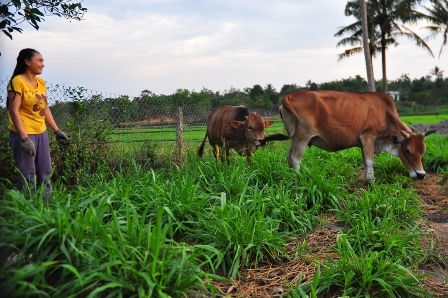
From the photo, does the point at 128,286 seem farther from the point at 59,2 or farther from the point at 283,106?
the point at 283,106

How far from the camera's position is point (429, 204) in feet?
20.7

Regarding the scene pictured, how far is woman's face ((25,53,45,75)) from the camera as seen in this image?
14.5ft

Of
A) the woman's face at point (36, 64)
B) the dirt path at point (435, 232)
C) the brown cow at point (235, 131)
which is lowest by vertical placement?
the dirt path at point (435, 232)

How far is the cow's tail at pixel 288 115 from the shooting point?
7043mm

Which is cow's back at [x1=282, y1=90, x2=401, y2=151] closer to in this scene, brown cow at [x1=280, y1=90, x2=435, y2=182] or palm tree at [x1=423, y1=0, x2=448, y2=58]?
brown cow at [x1=280, y1=90, x2=435, y2=182]

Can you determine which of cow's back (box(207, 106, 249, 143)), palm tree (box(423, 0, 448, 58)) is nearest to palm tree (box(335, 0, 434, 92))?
palm tree (box(423, 0, 448, 58))

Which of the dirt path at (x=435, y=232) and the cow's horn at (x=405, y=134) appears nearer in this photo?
the dirt path at (x=435, y=232)

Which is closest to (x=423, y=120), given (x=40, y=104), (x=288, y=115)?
(x=288, y=115)

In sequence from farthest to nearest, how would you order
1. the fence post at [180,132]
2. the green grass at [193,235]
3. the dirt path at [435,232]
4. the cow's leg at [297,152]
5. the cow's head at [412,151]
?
the fence post at [180,132], the cow's head at [412,151], the cow's leg at [297,152], the dirt path at [435,232], the green grass at [193,235]

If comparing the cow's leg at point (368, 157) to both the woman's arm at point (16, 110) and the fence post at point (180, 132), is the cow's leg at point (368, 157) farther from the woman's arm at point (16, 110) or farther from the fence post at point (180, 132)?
the woman's arm at point (16, 110)

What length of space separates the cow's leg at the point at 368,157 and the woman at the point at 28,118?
14.7 feet

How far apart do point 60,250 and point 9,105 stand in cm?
200

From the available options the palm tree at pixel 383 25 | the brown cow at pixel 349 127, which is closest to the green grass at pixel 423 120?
the palm tree at pixel 383 25

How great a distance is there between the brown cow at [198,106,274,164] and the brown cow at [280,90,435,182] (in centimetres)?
76
